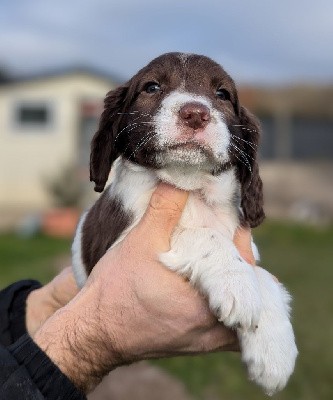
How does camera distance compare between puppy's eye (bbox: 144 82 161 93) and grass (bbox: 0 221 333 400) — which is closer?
puppy's eye (bbox: 144 82 161 93)

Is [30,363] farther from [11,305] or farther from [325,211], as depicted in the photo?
[325,211]

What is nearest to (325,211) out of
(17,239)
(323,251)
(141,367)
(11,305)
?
(323,251)

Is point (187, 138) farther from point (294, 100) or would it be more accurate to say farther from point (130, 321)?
point (294, 100)

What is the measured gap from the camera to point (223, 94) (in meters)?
4.46

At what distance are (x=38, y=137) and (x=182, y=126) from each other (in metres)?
31.1

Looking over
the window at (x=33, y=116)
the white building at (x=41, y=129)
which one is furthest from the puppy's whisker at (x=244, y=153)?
the window at (x=33, y=116)

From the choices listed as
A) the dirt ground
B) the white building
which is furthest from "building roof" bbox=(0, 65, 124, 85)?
the dirt ground

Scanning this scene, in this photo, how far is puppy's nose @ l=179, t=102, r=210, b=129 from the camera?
12.7 ft

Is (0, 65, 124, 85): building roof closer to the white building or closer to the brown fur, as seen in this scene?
the white building

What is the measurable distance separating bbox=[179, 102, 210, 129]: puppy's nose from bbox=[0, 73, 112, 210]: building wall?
29.6 metres

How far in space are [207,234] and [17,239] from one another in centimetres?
2063

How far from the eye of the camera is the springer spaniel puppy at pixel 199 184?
3.86m

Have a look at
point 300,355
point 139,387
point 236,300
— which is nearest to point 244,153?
point 236,300

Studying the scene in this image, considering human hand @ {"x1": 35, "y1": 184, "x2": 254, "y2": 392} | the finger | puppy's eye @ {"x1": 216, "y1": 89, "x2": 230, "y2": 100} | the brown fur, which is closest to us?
human hand @ {"x1": 35, "y1": 184, "x2": 254, "y2": 392}
